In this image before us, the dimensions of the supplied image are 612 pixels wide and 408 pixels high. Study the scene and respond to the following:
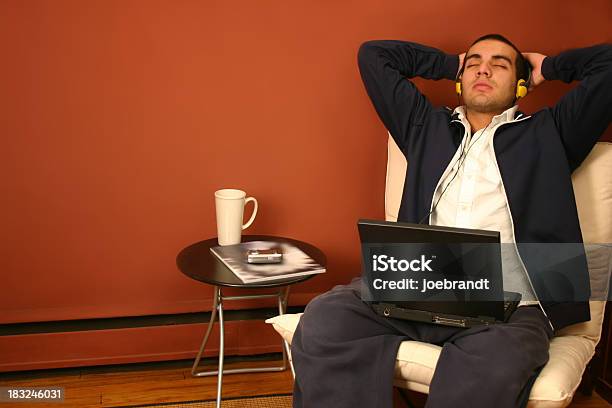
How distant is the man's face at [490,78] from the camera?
219 centimetres

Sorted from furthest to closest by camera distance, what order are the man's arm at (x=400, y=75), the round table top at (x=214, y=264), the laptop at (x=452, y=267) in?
1. the man's arm at (x=400, y=75)
2. the round table top at (x=214, y=264)
3. the laptop at (x=452, y=267)

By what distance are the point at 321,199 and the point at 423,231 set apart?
3.06 ft

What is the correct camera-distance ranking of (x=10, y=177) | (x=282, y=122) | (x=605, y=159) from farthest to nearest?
(x=282, y=122) → (x=10, y=177) → (x=605, y=159)

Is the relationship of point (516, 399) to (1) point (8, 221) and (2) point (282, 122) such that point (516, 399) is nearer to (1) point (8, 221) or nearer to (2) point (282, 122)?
(2) point (282, 122)

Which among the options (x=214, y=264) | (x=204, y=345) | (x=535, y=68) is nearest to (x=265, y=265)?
(x=214, y=264)

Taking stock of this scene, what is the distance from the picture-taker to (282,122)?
2.44 m

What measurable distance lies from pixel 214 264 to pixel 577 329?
3.51 ft

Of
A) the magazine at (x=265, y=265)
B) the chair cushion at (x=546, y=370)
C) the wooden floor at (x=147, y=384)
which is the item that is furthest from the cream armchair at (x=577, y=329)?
the wooden floor at (x=147, y=384)

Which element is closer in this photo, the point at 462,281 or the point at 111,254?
the point at 462,281

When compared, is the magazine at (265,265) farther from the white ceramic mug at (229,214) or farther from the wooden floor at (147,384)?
the wooden floor at (147,384)

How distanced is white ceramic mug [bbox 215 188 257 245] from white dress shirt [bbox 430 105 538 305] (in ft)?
1.99

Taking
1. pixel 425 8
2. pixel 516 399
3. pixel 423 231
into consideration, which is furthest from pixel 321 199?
pixel 516 399

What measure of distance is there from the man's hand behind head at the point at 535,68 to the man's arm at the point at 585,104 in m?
0.09

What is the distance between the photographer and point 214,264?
212 centimetres
